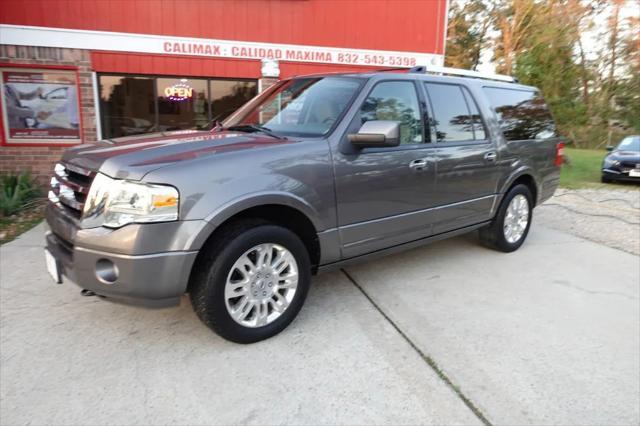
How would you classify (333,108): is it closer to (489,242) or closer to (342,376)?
(342,376)

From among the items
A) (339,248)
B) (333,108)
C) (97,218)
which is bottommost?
(339,248)

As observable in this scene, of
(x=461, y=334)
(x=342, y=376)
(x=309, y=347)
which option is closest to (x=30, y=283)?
(x=309, y=347)

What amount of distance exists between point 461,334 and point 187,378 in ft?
6.41

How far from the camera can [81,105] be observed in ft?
27.0

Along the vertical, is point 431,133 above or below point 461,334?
above

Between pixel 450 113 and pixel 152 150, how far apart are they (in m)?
2.77

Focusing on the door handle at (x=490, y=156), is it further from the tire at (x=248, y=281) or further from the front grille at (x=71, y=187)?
the front grille at (x=71, y=187)

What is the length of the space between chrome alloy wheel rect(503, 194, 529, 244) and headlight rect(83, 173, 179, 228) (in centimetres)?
387

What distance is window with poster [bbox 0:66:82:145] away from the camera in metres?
7.92

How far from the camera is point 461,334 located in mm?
3295

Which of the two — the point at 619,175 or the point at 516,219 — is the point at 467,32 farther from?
the point at 516,219

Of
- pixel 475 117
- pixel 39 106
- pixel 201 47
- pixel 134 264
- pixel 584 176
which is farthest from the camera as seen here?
pixel 584 176

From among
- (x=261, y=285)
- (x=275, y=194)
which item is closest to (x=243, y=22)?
(x=275, y=194)

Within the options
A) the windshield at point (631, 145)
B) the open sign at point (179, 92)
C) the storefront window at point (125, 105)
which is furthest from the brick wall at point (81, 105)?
the windshield at point (631, 145)
